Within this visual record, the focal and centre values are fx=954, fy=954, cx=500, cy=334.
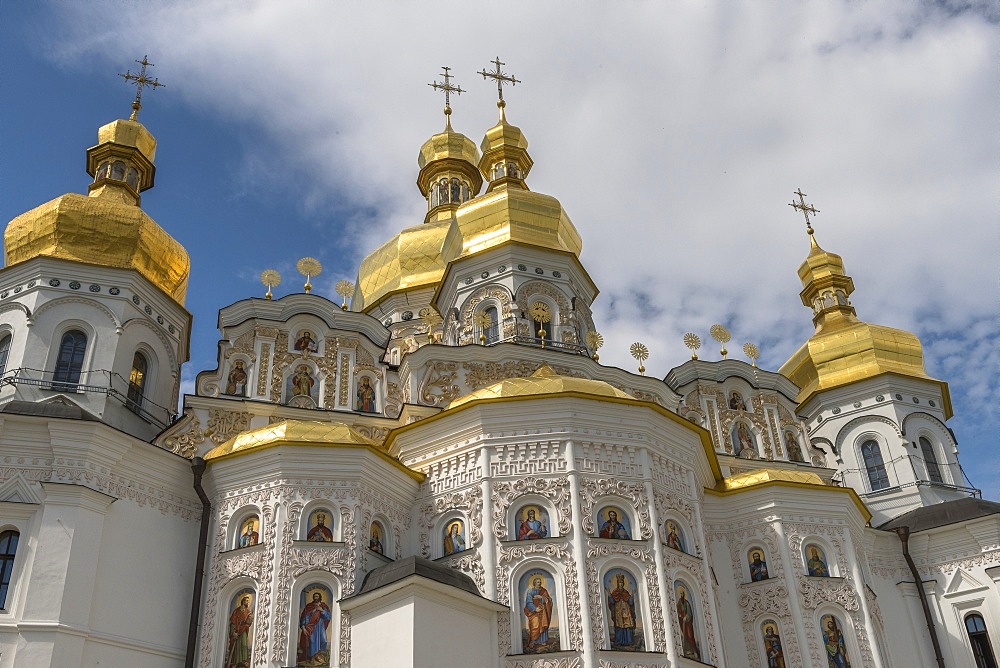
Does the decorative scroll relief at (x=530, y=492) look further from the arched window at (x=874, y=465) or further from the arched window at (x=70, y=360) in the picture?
the arched window at (x=874, y=465)

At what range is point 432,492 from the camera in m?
13.9

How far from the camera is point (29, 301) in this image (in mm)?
16922

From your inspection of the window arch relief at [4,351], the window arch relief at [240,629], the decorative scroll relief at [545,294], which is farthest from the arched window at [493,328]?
the window arch relief at [4,351]

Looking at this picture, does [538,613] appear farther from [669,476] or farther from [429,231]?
[429,231]

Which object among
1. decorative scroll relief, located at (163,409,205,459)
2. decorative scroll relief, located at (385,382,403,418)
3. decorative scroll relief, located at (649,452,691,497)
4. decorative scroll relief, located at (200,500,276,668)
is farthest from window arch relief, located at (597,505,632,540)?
decorative scroll relief, located at (163,409,205,459)

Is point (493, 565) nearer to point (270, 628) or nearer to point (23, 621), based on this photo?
point (270, 628)

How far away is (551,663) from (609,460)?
3.02m

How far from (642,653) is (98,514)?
290 inches

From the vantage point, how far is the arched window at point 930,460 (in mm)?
22422

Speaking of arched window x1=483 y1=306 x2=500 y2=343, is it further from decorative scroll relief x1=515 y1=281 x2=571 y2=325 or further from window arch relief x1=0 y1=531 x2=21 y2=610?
window arch relief x1=0 y1=531 x2=21 y2=610

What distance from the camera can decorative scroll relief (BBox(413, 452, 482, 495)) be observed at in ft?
44.4

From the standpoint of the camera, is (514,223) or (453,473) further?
(514,223)

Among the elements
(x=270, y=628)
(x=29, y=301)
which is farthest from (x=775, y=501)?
(x=29, y=301)

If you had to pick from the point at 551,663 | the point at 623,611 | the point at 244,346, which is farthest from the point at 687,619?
the point at 244,346
